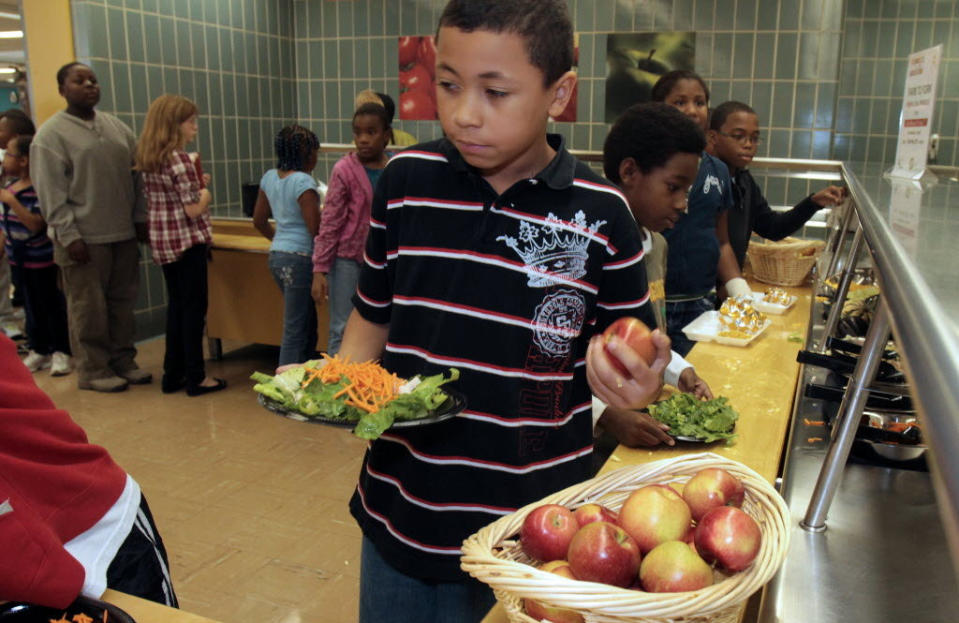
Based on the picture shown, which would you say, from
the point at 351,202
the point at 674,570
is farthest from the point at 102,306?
the point at 674,570

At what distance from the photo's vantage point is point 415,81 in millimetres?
8258

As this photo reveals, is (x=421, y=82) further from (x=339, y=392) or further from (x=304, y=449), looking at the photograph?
(x=339, y=392)

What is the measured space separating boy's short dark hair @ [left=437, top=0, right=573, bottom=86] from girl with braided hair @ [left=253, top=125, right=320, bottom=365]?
12.3 ft

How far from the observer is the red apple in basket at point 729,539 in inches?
40.3

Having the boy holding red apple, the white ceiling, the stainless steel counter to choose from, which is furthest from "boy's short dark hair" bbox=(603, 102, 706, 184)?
the white ceiling

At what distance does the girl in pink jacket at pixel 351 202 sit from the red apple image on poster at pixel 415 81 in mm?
3638

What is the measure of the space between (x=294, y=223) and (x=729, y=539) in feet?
14.3

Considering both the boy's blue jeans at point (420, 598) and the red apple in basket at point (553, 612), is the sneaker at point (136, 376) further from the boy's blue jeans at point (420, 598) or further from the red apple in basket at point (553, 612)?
the red apple in basket at point (553, 612)

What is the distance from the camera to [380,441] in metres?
1.57

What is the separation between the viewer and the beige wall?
19.2 feet

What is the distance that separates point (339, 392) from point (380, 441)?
9.0 inches

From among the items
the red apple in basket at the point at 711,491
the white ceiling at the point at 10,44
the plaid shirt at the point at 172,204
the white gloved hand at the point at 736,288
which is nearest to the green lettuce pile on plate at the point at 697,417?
the red apple in basket at the point at 711,491

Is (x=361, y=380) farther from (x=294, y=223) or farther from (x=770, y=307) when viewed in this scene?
(x=294, y=223)

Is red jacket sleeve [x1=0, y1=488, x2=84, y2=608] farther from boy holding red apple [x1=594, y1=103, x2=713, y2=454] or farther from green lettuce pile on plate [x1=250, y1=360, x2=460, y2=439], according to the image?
boy holding red apple [x1=594, y1=103, x2=713, y2=454]
